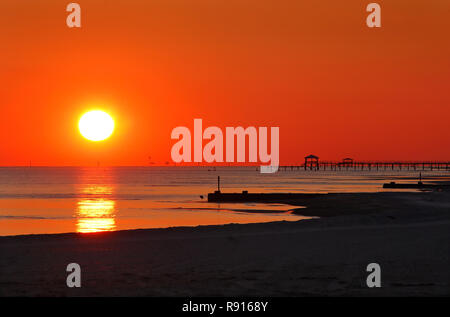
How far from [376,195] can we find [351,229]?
142 feet

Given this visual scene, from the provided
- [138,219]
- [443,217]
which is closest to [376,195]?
[138,219]

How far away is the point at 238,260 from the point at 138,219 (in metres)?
31.6

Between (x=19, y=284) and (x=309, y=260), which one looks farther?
(x=309, y=260)

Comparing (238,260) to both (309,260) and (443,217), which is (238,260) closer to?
(309,260)

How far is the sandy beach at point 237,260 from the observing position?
520 inches

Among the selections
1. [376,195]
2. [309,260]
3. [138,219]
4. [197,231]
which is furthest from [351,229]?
[376,195]

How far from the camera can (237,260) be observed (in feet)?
57.8

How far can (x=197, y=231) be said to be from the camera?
86.7ft

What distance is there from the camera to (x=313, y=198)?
70188mm

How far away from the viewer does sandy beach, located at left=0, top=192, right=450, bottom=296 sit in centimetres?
1320
